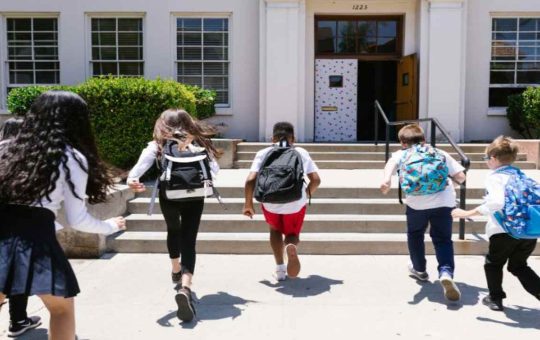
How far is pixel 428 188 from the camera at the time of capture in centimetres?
518

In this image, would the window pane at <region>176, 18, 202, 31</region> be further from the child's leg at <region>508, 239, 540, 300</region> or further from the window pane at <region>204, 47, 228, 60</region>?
the child's leg at <region>508, 239, 540, 300</region>

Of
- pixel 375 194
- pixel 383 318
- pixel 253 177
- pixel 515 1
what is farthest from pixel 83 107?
pixel 515 1

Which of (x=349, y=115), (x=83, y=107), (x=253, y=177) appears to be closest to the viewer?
(x=83, y=107)

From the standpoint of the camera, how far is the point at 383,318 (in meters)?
4.71

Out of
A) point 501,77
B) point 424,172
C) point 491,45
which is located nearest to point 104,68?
point 491,45

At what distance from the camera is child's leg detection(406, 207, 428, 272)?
17.7 feet

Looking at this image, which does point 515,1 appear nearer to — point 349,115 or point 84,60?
point 349,115

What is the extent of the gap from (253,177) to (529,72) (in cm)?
1099

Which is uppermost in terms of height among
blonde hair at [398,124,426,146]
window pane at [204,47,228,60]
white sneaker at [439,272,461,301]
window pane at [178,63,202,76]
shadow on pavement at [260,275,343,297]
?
window pane at [204,47,228,60]

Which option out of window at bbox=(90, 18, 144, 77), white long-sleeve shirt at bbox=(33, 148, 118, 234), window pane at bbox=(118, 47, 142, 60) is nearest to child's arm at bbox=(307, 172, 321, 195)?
white long-sleeve shirt at bbox=(33, 148, 118, 234)

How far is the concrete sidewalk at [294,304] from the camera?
4.41 metres

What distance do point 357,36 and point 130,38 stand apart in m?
5.61

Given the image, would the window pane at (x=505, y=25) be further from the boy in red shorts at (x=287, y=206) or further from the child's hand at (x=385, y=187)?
the child's hand at (x=385, y=187)

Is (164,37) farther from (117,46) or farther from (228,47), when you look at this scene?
(228,47)
